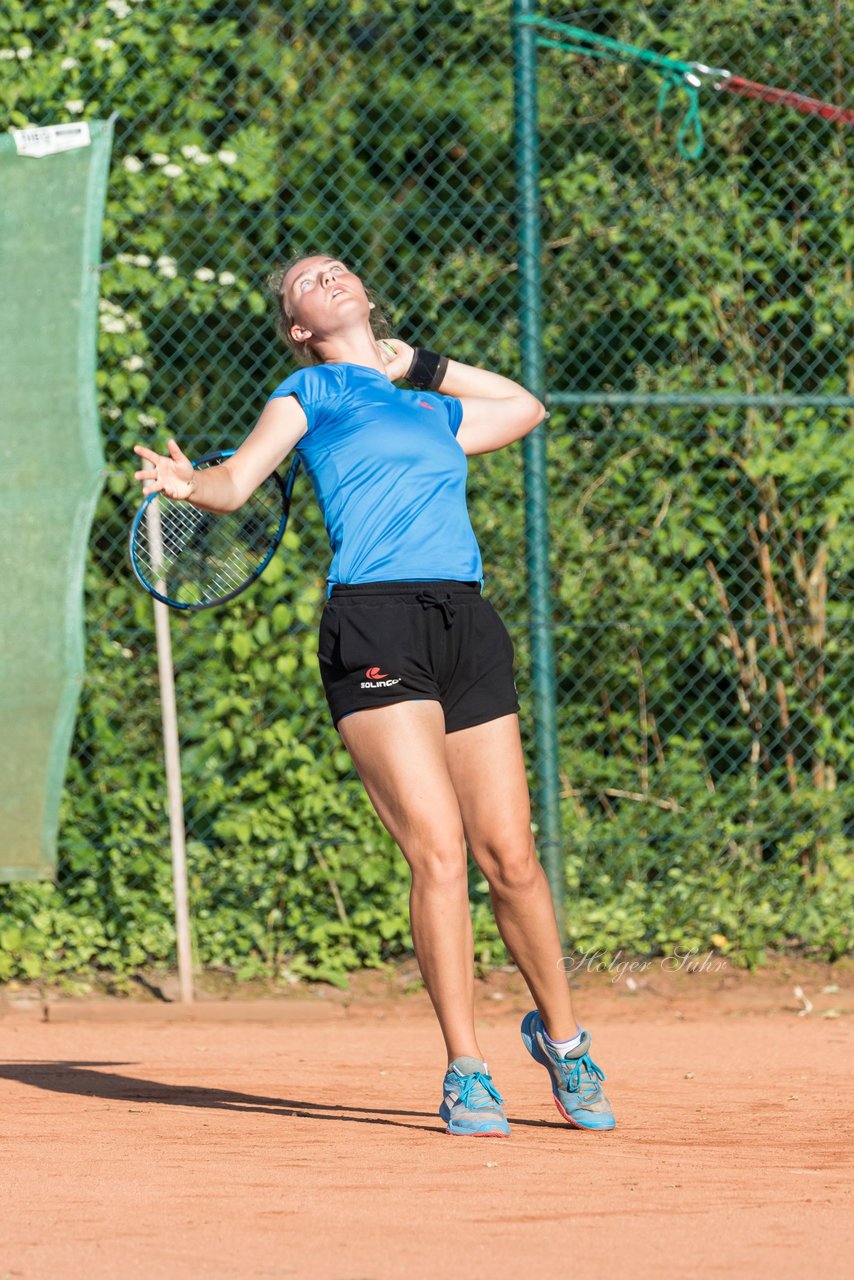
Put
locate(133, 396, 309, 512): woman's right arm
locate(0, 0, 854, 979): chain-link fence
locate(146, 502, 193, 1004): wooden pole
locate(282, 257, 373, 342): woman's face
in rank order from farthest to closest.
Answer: locate(0, 0, 854, 979): chain-link fence
locate(146, 502, 193, 1004): wooden pole
locate(282, 257, 373, 342): woman's face
locate(133, 396, 309, 512): woman's right arm

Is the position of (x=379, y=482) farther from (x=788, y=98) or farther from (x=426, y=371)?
(x=788, y=98)

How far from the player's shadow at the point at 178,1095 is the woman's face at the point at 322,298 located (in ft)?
5.75

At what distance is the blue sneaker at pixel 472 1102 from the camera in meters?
3.51

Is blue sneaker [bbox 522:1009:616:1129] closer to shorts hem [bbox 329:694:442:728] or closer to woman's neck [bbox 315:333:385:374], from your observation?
shorts hem [bbox 329:694:442:728]

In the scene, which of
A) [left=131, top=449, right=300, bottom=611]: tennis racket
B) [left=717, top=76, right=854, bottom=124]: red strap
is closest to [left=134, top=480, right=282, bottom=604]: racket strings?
[left=131, top=449, right=300, bottom=611]: tennis racket

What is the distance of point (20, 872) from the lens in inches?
224

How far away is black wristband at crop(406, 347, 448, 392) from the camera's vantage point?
12.9ft

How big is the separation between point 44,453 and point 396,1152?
3.07m

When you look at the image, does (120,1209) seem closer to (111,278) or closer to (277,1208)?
(277,1208)

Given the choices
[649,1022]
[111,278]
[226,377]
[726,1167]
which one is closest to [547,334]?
[226,377]

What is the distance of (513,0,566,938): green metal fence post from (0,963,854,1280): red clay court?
81 cm

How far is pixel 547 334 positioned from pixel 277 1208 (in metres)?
4.42

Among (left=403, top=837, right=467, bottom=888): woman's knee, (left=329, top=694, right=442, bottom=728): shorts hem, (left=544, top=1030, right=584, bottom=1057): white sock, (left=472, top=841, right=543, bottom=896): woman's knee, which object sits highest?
(left=329, top=694, right=442, bottom=728): shorts hem

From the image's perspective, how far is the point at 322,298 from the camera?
3740 mm
